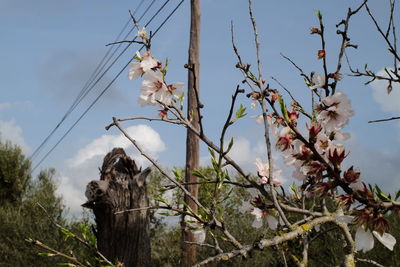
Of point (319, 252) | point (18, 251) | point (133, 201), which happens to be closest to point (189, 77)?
point (319, 252)

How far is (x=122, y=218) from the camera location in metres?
3.23

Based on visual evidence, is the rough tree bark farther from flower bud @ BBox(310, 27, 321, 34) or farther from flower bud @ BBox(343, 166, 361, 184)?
flower bud @ BBox(343, 166, 361, 184)

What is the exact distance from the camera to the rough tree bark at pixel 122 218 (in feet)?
10.5

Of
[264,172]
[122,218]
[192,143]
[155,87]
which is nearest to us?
[264,172]

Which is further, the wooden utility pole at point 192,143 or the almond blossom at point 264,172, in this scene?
the wooden utility pole at point 192,143

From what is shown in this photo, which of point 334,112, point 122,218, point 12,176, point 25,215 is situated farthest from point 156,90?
point 12,176

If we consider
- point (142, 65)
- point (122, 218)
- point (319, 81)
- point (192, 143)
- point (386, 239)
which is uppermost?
point (192, 143)

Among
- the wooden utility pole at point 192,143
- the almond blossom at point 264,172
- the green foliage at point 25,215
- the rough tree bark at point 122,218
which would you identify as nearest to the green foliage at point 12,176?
the green foliage at point 25,215

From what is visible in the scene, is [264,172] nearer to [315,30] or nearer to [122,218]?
[315,30]

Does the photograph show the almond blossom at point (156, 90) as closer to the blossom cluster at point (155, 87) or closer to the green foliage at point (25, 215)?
the blossom cluster at point (155, 87)

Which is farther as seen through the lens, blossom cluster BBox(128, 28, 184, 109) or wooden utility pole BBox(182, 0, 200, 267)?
wooden utility pole BBox(182, 0, 200, 267)

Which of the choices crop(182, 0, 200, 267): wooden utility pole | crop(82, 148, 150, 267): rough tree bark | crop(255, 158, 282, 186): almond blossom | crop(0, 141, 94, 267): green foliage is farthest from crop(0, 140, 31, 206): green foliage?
crop(255, 158, 282, 186): almond blossom

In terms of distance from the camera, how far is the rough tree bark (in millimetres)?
3209

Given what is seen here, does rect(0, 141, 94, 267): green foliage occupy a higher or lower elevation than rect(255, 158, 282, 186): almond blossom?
higher
